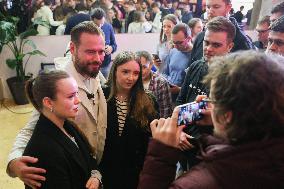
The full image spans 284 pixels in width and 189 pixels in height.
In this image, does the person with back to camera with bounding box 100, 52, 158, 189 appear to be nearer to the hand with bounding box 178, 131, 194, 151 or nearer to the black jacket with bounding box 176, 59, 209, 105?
the black jacket with bounding box 176, 59, 209, 105

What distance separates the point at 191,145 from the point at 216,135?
2.09ft

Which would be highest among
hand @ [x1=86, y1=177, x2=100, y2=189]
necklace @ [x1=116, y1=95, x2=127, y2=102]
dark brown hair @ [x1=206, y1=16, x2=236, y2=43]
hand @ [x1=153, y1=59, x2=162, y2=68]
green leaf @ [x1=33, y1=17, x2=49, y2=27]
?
dark brown hair @ [x1=206, y1=16, x2=236, y2=43]

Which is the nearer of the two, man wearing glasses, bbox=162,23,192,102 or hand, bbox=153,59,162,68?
man wearing glasses, bbox=162,23,192,102

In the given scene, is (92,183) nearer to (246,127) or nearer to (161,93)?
(246,127)

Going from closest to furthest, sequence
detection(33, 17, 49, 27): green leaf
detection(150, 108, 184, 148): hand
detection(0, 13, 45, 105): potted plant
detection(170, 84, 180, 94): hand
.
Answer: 1. detection(150, 108, 184, 148): hand
2. detection(170, 84, 180, 94): hand
3. detection(0, 13, 45, 105): potted plant
4. detection(33, 17, 49, 27): green leaf

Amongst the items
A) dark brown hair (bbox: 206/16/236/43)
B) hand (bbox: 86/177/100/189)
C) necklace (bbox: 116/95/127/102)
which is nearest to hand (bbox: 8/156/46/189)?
hand (bbox: 86/177/100/189)

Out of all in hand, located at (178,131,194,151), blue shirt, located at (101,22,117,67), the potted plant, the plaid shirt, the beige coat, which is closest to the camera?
hand, located at (178,131,194,151)

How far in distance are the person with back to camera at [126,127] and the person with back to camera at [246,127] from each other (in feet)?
3.37

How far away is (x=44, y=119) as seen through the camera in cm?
139

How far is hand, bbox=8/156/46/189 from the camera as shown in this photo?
126cm

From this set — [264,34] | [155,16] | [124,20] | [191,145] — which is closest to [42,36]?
[124,20]

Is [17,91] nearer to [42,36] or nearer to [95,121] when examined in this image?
[42,36]

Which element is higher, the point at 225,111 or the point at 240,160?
the point at 225,111

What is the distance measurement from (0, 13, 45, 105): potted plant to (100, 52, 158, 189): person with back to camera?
123 inches
